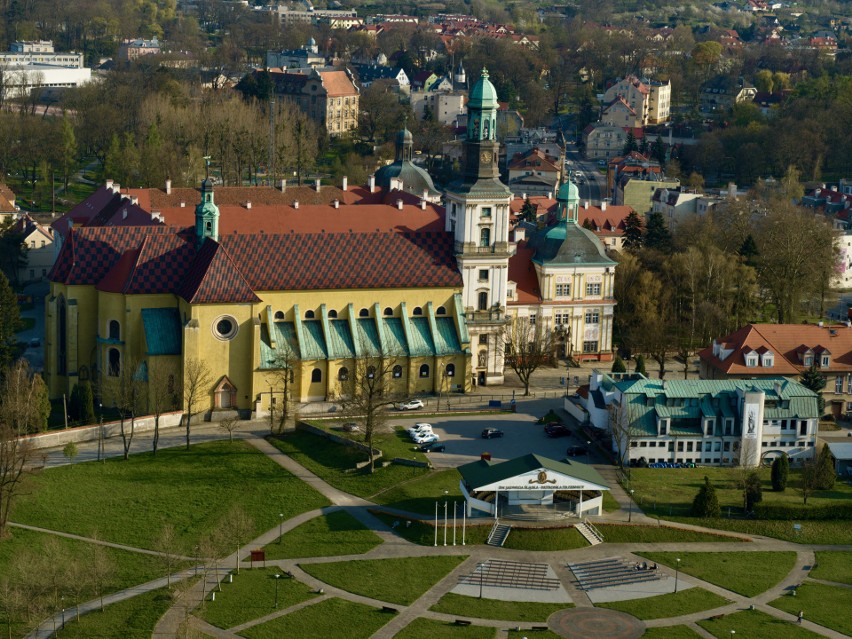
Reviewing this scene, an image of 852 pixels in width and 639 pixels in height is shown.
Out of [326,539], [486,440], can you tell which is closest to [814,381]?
[486,440]

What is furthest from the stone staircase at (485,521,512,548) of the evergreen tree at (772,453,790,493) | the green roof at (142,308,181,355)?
the green roof at (142,308,181,355)

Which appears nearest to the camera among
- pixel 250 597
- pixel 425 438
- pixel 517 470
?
pixel 250 597

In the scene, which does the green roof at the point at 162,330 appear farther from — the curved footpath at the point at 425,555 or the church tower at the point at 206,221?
the curved footpath at the point at 425,555

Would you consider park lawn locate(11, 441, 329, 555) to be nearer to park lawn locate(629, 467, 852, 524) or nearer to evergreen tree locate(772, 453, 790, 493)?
park lawn locate(629, 467, 852, 524)

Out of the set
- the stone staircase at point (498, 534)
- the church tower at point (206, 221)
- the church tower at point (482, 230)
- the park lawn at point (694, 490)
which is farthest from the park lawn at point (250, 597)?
the church tower at point (482, 230)

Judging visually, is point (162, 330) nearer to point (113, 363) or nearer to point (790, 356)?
point (113, 363)
